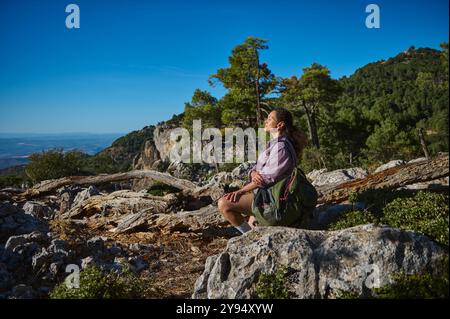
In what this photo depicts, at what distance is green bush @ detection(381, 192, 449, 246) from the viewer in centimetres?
370

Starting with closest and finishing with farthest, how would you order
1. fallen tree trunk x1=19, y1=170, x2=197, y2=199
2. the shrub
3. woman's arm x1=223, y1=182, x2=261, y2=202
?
1. the shrub
2. woman's arm x1=223, y1=182, x2=261, y2=202
3. fallen tree trunk x1=19, y1=170, x2=197, y2=199

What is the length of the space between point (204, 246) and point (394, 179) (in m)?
3.58

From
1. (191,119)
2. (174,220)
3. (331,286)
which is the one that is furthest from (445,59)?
(191,119)

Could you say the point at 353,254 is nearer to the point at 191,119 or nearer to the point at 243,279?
the point at 243,279

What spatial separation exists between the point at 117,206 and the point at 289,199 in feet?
18.9

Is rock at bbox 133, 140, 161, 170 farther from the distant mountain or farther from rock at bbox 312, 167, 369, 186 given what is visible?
rock at bbox 312, 167, 369, 186

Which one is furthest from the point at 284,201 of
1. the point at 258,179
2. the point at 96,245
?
the point at 96,245

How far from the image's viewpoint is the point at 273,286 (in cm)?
329

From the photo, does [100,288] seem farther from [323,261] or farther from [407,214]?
[407,214]

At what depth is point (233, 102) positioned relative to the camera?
2592cm

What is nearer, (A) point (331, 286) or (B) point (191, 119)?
(A) point (331, 286)

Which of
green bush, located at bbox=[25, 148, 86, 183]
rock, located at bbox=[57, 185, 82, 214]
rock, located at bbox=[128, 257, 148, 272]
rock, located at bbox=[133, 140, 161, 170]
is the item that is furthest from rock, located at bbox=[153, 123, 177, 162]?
rock, located at bbox=[128, 257, 148, 272]
